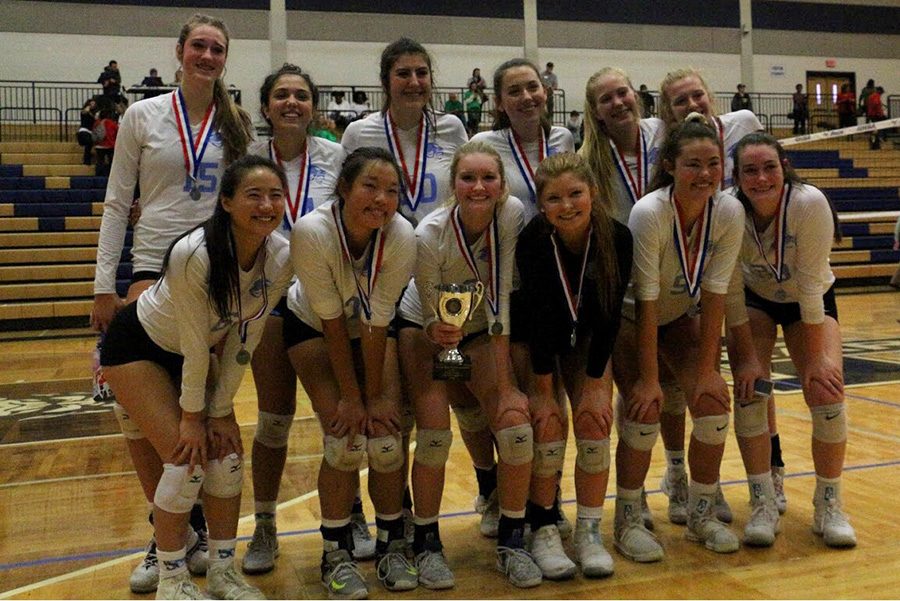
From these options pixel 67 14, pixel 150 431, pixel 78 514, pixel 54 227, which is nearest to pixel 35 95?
pixel 67 14

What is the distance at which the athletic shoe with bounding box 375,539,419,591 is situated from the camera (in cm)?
266

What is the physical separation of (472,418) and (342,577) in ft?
2.67

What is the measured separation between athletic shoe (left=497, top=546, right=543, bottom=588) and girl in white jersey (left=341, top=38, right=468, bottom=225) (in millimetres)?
1240

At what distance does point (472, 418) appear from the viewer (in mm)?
3174

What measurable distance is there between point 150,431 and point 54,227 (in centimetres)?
1048

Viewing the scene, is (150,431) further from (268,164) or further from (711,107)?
(711,107)

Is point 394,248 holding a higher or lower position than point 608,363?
higher

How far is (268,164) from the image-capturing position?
2561 millimetres

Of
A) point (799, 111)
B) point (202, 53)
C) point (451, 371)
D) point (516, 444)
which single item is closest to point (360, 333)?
point (451, 371)

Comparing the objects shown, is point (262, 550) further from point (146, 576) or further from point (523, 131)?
point (523, 131)

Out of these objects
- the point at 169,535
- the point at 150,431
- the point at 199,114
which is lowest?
the point at 169,535

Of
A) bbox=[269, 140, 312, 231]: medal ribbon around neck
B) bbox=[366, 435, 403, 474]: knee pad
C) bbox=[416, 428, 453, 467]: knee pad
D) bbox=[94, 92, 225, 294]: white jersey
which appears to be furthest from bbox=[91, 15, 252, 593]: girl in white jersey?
bbox=[416, 428, 453, 467]: knee pad

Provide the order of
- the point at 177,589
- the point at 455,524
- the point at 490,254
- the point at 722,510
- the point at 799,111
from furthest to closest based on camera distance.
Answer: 1. the point at 799,111
2. the point at 455,524
3. the point at 722,510
4. the point at 490,254
5. the point at 177,589

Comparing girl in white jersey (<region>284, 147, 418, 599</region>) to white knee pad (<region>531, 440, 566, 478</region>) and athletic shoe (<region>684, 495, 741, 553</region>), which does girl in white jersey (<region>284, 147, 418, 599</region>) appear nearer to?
white knee pad (<region>531, 440, 566, 478</region>)
